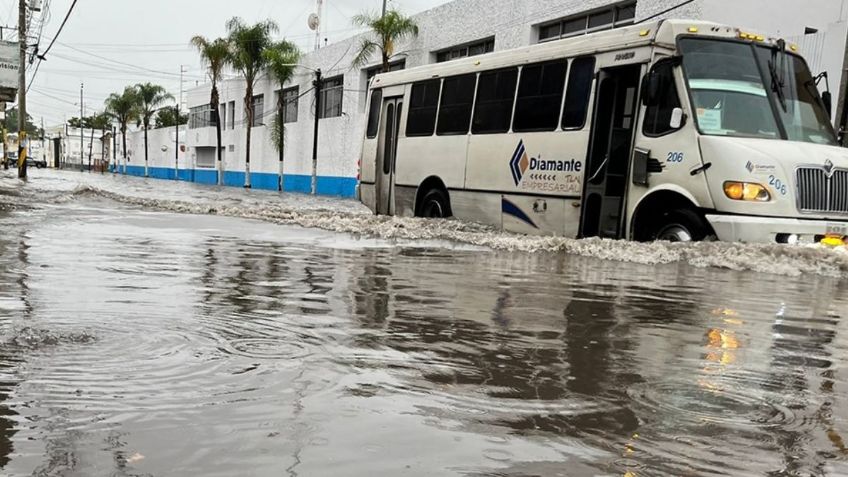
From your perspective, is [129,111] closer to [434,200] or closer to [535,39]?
[535,39]

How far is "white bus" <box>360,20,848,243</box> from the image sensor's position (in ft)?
26.4

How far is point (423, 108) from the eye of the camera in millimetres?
13422

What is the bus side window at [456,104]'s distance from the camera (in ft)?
40.3

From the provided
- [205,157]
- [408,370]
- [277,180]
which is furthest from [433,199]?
[205,157]

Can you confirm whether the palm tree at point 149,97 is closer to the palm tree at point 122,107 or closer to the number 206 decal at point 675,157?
the palm tree at point 122,107

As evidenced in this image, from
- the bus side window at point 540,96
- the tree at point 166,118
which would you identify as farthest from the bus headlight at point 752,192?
the tree at point 166,118

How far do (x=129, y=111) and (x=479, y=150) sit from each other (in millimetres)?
72220

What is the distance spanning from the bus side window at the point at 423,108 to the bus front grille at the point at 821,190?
259 inches

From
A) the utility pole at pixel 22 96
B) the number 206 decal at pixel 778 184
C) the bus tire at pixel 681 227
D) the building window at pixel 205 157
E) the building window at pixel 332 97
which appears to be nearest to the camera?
the number 206 decal at pixel 778 184

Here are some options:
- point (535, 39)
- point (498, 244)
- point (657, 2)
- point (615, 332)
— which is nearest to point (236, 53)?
point (535, 39)

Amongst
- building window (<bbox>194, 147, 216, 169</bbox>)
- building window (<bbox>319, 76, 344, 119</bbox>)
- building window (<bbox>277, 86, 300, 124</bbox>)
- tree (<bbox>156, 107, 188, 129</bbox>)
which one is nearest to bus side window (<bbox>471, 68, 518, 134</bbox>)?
building window (<bbox>319, 76, 344, 119</bbox>)

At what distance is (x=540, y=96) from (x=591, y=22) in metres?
12.6

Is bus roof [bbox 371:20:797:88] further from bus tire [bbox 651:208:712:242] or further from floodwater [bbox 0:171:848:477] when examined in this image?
floodwater [bbox 0:171:848:477]

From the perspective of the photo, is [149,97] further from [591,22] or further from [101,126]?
[591,22]
